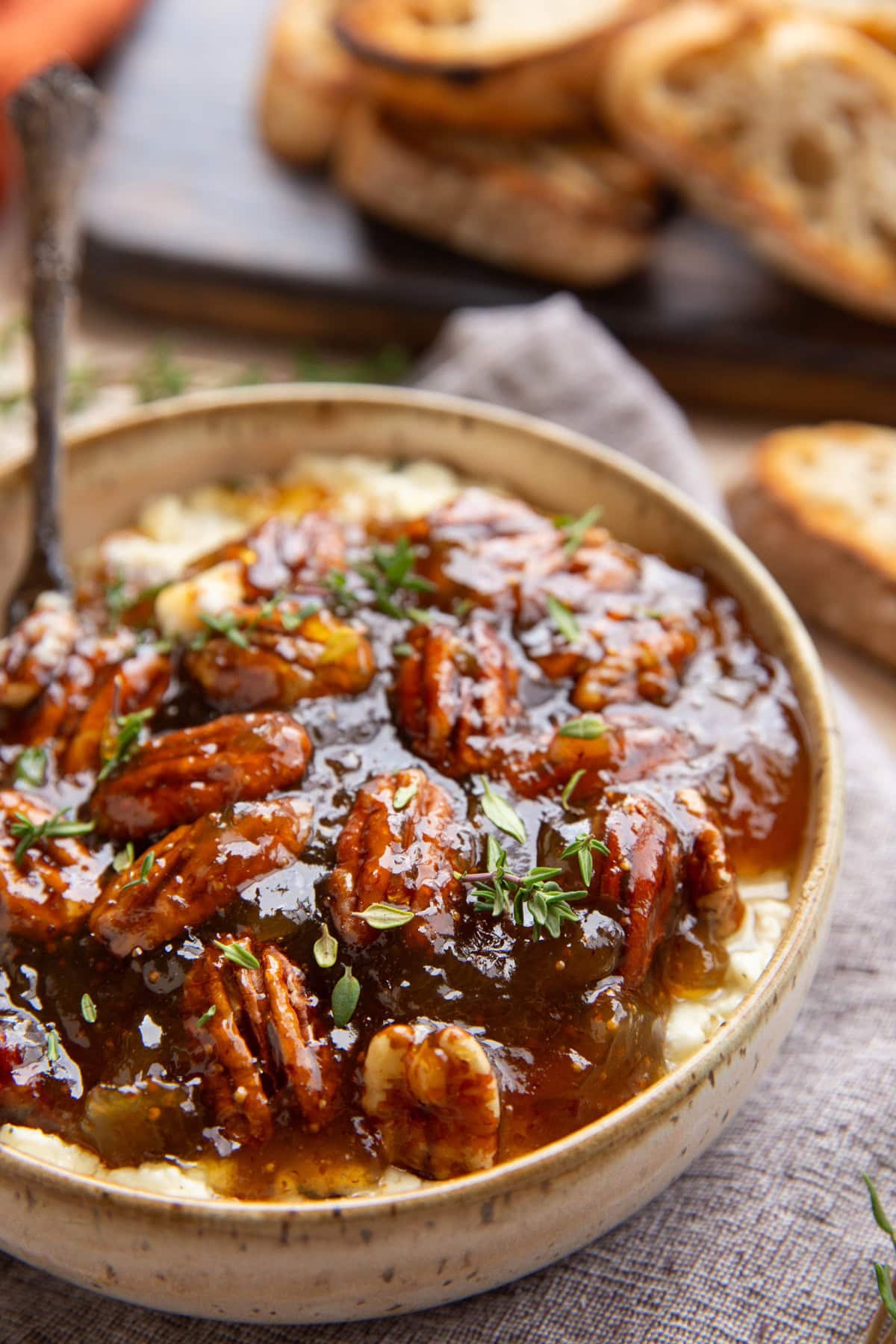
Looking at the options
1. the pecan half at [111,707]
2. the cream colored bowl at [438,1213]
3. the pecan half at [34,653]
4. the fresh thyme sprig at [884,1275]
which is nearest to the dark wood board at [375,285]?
the cream colored bowl at [438,1213]

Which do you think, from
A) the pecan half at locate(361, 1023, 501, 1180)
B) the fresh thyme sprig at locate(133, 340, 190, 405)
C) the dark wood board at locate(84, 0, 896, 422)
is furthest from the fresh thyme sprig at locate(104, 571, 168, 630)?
Result: the dark wood board at locate(84, 0, 896, 422)

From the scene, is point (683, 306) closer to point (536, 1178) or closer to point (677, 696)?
point (677, 696)

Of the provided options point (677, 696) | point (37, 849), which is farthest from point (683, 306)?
point (37, 849)

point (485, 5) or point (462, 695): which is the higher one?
point (485, 5)

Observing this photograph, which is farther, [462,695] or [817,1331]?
[462,695]

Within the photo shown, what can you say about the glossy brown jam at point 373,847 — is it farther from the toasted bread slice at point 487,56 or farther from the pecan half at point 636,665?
the toasted bread slice at point 487,56

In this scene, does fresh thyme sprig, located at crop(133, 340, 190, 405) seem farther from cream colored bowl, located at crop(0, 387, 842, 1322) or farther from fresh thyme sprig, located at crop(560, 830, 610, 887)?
fresh thyme sprig, located at crop(560, 830, 610, 887)

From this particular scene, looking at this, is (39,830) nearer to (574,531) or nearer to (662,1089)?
(662,1089)
